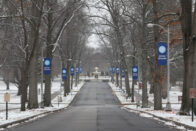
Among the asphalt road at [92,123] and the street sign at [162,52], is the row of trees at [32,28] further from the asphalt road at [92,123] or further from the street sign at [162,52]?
the street sign at [162,52]

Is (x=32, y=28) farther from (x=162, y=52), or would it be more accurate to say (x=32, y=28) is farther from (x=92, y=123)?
(x=92, y=123)

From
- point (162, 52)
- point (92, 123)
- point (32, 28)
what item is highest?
point (32, 28)

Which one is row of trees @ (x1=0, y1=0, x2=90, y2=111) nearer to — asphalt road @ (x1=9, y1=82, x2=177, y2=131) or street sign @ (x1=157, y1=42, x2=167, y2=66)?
asphalt road @ (x1=9, y1=82, x2=177, y2=131)

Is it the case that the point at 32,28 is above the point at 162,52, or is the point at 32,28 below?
above

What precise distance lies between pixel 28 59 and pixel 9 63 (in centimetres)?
3188

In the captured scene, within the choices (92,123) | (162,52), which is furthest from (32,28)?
(92,123)

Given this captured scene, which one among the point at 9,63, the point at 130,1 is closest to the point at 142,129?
the point at 130,1

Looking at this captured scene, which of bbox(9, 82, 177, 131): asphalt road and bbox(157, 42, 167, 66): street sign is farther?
bbox(157, 42, 167, 66): street sign

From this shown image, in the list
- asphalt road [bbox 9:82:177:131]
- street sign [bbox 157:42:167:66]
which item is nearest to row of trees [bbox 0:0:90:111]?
asphalt road [bbox 9:82:177:131]

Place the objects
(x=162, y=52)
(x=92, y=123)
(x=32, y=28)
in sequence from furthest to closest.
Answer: (x=32, y=28) < (x=162, y=52) < (x=92, y=123)

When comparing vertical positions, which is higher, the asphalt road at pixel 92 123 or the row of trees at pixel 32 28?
the row of trees at pixel 32 28

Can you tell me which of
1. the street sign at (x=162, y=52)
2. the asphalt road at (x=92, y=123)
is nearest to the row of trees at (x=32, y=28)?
the asphalt road at (x=92, y=123)

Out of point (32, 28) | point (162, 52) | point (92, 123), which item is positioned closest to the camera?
point (92, 123)

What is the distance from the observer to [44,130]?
16172mm
